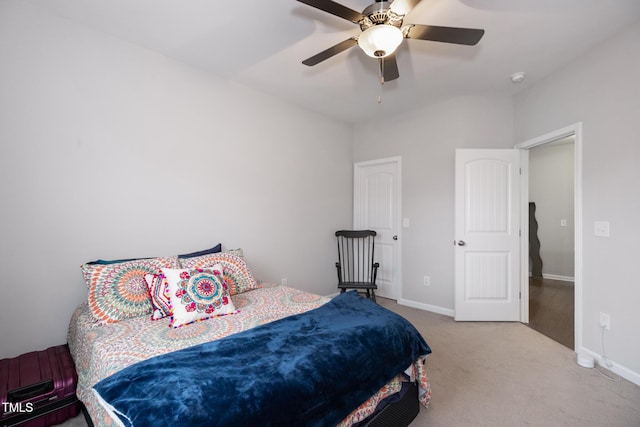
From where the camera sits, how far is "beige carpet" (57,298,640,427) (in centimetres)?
178

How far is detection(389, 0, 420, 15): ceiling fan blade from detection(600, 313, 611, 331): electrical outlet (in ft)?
8.96

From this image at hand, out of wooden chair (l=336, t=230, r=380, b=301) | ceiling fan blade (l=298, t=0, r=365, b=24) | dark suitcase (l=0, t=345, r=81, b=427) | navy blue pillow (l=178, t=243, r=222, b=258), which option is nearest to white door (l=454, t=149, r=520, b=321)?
wooden chair (l=336, t=230, r=380, b=301)

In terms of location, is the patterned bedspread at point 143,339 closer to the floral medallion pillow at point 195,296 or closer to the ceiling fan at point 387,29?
the floral medallion pillow at point 195,296

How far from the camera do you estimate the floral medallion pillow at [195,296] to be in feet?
6.06

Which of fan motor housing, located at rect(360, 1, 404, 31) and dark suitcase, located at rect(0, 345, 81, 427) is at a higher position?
fan motor housing, located at rect(360, 1, 404, 31)

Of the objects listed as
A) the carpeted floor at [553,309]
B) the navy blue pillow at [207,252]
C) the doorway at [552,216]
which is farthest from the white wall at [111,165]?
the doorway at [552,216]

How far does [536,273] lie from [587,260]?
143 inches

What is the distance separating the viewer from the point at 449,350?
2.65 metres

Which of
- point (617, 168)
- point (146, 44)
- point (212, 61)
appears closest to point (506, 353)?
point (617, 168)

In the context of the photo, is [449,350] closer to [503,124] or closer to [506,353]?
[506,353]

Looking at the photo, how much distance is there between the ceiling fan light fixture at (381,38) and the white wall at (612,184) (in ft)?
6.38

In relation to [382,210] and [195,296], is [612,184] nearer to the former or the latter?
[382,210]

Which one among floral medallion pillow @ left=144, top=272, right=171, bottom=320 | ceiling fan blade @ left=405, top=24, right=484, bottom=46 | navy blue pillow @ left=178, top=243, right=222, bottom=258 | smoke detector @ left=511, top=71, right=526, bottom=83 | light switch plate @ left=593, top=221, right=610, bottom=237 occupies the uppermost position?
smoke detector @ left=511, top=71, right=526, bottom=83

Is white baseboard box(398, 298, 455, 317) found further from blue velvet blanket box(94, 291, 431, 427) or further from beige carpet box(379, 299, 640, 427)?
blue velvet blanket box(94, 291, 431, 427)
